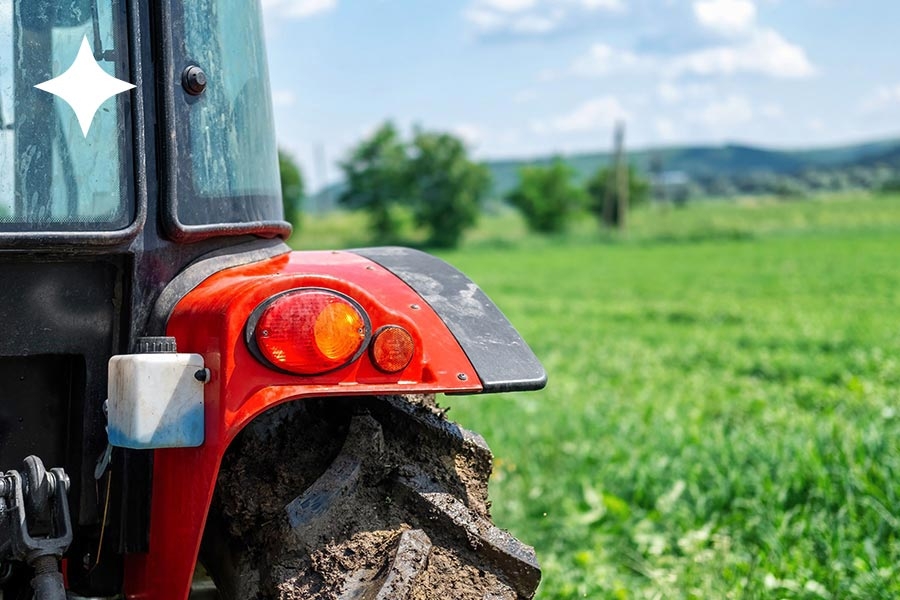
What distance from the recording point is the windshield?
1871 mm

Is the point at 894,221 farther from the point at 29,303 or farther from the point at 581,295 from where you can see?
the point at 29,303

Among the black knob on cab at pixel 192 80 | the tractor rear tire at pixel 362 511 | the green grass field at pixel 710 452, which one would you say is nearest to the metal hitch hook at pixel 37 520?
the tractor rear tire at pixel 362 511

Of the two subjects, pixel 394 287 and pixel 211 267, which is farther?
pixel 394 287

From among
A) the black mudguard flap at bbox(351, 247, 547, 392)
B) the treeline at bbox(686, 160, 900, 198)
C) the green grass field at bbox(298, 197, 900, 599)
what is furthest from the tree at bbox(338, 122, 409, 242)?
the black mudguard flap at bbox(351, 247, 547, 392)

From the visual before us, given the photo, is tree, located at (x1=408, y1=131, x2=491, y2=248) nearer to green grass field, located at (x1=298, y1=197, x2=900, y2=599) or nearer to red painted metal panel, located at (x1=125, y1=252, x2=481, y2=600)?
green grass field, located at (x1=298, y1=197, x2=900, y2=599)

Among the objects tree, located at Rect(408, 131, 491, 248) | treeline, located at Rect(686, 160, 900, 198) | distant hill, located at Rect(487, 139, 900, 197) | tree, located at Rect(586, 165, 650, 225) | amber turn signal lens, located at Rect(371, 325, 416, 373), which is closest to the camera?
amber turn signal lens, located at Rect(371, 325, 416, 373)

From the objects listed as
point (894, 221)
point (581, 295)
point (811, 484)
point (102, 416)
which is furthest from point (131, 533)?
point (894, 221)

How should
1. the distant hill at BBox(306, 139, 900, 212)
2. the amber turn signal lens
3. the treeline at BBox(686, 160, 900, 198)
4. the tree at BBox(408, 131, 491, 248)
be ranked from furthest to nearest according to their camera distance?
1. the distant hill at BBox(306, 139, 900, 212)
2. the treeline at BBox(686, 160, 900, 198)
3. the tree at BBox(408, 131, 491, 248)
4. the amber turn signal lens

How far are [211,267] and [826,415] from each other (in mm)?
4887

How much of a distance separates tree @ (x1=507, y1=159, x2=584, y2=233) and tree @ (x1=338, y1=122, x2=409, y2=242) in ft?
30.6

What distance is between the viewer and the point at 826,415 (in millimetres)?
6199

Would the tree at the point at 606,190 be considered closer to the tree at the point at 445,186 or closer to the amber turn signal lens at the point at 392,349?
the tree at the point at 445,186

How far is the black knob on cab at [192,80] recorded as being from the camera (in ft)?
6.77

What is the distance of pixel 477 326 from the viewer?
221cm
